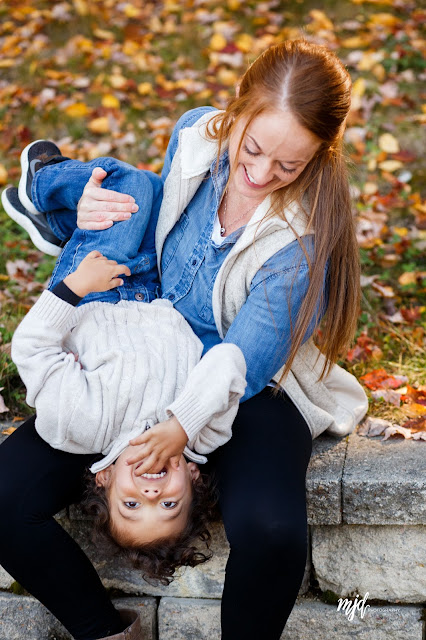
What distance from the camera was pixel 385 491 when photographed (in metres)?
2.37

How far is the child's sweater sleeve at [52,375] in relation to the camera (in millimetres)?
2129

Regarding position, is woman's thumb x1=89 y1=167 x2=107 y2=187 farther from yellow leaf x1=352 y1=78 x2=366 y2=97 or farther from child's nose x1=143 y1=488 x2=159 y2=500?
yellow leaf x1=352 y1=78 x2=366 y2=97

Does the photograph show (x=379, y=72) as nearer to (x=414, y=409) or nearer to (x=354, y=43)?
(x=354, y=43)

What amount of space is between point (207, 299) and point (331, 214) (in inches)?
19.2

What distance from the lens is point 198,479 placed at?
2.22 metres

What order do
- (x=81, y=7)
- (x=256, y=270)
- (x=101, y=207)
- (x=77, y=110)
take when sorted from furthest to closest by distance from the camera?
(x=81, y=7), (x=77, y=110), (x=101, y=207), (x=256, y=270)

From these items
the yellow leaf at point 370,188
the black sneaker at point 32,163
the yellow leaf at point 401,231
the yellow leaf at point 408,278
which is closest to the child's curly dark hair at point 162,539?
the black sneaker at point 32,163

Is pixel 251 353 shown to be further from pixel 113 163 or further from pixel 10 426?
pixel 10 426

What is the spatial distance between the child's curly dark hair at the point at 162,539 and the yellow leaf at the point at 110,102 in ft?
9.97

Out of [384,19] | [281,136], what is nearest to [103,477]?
[281,136]

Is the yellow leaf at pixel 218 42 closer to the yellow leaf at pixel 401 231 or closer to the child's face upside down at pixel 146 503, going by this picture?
the yellow leaf at pixel 401 231

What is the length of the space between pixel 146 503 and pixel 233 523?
0.25 m

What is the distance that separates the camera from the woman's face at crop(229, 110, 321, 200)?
6.89ft

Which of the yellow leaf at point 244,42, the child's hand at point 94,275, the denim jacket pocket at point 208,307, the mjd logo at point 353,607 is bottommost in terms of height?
the mjd logo at point 353,607
